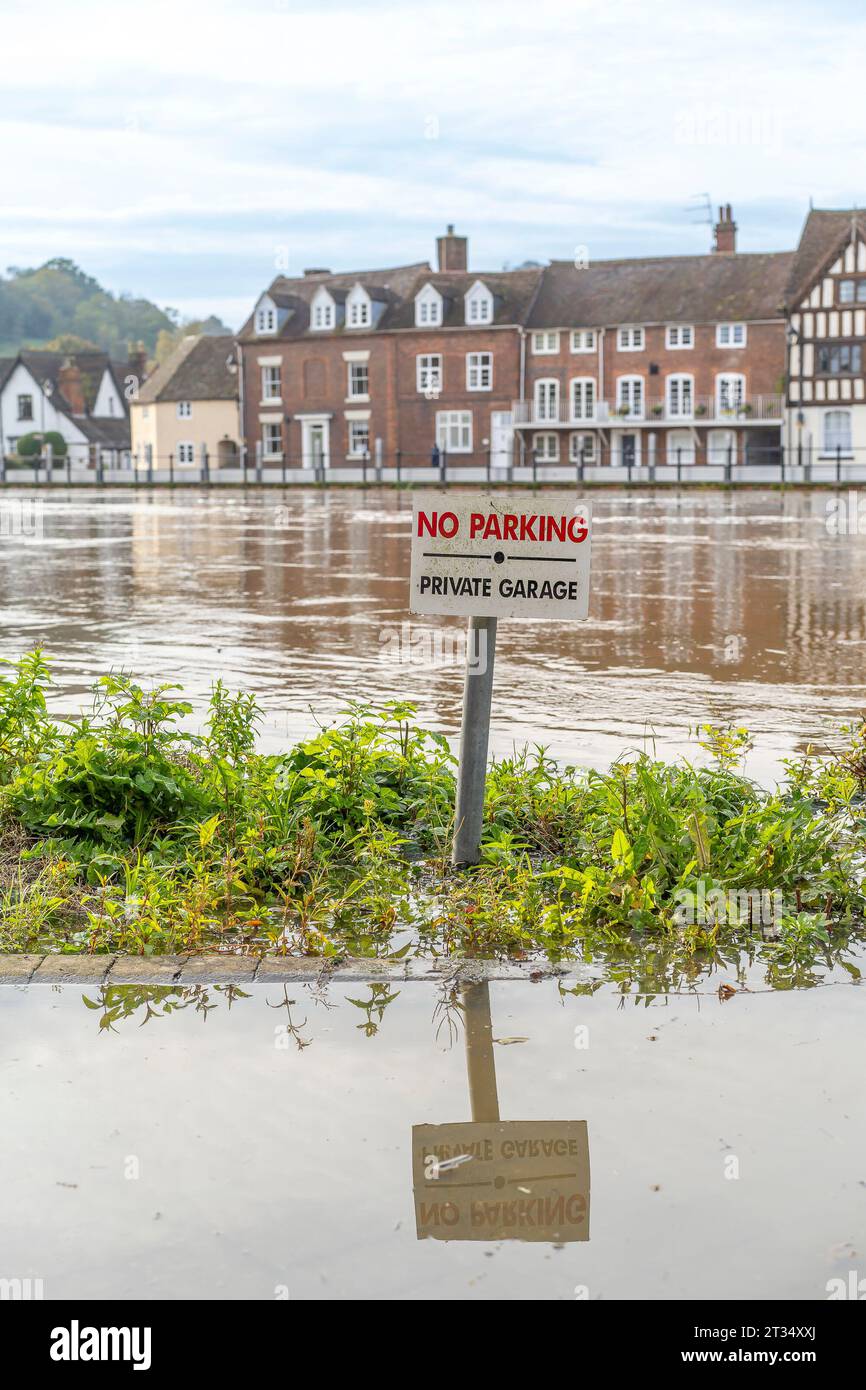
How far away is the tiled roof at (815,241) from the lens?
66375 mm

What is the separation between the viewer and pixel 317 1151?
3418 millimetres

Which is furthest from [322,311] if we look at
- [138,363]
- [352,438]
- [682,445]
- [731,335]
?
[138,363]

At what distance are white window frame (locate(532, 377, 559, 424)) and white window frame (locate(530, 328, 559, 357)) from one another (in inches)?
48.1

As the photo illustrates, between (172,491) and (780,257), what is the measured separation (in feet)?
96.4

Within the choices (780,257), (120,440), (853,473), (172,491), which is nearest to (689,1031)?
(853,473)

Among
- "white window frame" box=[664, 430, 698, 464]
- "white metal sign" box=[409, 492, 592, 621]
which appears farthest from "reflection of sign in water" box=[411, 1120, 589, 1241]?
"white window frame" box=[664, 430, 698, 464]

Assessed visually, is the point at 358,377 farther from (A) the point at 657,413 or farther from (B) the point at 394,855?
(B) the point at 394,855

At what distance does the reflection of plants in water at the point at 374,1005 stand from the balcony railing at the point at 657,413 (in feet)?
210

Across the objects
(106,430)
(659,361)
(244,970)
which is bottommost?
(244,970)

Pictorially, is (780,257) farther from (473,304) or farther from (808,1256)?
(808,1256)

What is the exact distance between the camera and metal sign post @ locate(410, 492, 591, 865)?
5.25m

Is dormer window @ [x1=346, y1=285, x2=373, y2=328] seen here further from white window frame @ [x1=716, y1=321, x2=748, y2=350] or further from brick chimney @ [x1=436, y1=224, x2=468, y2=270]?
white window frame @ [x1=716, y1=321, x2=748, y2=350]

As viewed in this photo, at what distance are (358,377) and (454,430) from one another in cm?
607

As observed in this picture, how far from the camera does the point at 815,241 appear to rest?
67.7 meters
